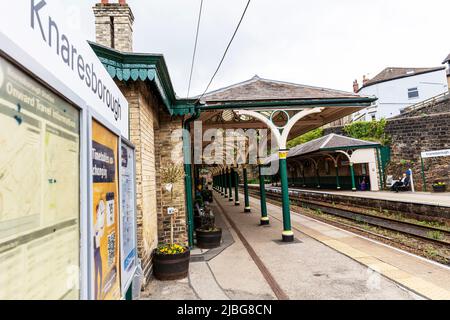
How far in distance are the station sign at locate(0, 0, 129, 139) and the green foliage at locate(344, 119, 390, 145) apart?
84.8 ft

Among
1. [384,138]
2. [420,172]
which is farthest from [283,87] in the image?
[384,138]

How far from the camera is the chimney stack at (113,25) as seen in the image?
5.46m

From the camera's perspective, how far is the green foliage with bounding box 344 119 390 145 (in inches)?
943

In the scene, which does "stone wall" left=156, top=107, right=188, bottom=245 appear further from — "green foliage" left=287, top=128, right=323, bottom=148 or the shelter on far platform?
"green foliage" left=287, top=128, right=323, bottom=148

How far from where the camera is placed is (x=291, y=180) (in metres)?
38.2

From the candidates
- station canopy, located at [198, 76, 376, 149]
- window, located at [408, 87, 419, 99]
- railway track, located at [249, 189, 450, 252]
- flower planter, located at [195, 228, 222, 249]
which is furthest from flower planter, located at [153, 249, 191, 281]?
window, located at [408, 87, 419, 99]

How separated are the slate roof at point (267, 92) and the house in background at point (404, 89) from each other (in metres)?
28.7

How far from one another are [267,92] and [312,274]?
4.98 metres

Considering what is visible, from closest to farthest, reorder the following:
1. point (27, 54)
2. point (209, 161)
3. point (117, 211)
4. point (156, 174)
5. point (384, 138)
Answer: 1. point (27, 54)
2. point (117, 211)
3. point (156, 174)
4. point (209, 161)
5. point (384, 138)

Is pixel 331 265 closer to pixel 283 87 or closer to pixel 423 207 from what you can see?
pixel 283 87

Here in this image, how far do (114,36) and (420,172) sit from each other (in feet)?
73.8

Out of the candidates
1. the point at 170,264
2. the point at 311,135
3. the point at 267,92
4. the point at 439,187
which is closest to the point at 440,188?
the point at 439,187

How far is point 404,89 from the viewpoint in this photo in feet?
112

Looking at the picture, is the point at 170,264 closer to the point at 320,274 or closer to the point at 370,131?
the point at 320,274
